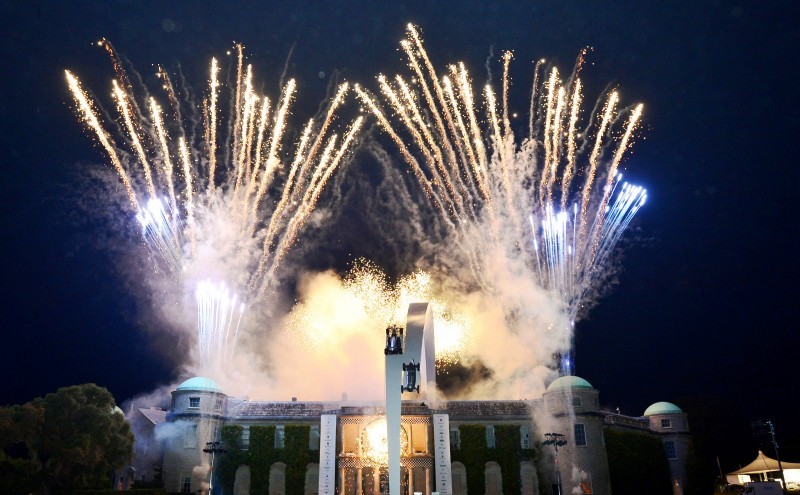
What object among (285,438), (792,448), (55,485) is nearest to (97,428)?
(55,485)

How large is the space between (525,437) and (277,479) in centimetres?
2398

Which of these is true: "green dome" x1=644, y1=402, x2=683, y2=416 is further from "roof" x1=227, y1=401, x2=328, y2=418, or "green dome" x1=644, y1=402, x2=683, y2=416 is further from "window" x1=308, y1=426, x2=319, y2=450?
"window" x1=308, y1=426, x2=319, y2=450

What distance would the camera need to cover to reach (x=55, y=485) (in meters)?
45.7

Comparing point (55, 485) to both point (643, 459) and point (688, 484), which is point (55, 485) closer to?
point (643, 459)

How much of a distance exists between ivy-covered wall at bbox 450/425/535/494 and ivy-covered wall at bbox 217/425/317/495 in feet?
47.0

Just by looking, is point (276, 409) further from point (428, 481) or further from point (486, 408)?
point (486, 408)

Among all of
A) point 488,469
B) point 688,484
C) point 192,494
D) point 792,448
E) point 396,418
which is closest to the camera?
point 396,418

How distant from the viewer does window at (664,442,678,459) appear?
212 feet

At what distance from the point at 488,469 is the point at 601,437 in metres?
11.2

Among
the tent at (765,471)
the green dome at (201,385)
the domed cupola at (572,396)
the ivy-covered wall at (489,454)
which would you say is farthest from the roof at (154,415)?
the tent at (765,471)

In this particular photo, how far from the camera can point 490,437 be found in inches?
2373

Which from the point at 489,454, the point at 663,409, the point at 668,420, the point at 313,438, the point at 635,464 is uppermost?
the point at 663,409

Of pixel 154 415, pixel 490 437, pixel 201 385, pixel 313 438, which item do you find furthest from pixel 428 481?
pixel 154 415

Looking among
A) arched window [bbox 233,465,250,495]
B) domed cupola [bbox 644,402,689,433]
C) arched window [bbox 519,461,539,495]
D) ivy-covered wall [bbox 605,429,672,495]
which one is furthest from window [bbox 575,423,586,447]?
arched window [bbox 233,465,250,495]
